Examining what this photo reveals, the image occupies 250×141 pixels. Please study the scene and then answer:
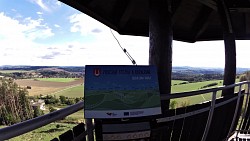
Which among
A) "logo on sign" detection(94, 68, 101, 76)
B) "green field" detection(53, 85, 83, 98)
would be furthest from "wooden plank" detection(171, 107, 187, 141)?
"logo on sign" detection(94, 68, 101, 76)

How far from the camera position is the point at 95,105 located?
8.37 ft

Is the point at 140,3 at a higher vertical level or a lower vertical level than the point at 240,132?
higher

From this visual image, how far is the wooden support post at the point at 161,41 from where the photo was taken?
19.1 feet

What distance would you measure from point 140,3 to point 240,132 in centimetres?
475

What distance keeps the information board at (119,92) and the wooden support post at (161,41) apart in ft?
9.45

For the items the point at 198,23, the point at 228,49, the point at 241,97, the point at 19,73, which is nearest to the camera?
the point at 241,97

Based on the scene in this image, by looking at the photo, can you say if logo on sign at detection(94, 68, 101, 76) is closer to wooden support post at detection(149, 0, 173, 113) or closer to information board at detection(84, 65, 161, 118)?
information board at detection(84, 65, 161, 118)

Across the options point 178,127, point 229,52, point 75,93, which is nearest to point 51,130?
point 229,52

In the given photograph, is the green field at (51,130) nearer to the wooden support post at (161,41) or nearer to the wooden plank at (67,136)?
the wooden plank at (67,136)

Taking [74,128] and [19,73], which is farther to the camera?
[19,73]

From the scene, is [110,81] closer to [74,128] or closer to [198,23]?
[74,128]

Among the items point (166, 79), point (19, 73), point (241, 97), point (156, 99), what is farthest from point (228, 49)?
point (19, 73)

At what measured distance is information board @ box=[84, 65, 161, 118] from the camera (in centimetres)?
258

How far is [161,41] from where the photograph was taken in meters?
5.81
